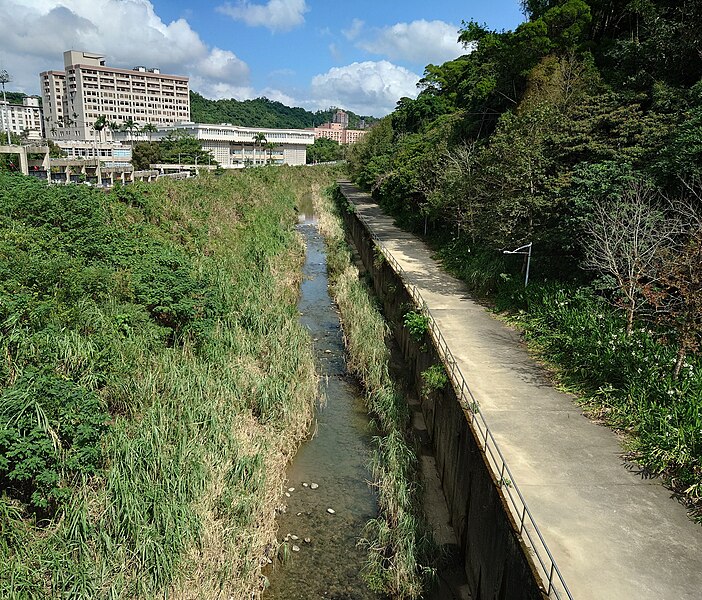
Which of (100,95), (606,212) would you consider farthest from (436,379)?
(100,95)

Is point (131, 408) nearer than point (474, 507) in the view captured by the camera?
No

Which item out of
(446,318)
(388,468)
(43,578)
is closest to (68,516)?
(43,578)

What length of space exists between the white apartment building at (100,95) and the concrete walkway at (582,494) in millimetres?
144594

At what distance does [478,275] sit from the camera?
18.3m

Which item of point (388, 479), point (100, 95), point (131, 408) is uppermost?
point (100, 95)

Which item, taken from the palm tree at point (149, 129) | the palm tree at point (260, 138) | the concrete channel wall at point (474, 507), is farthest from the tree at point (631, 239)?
the palm tree at point (260, 138)

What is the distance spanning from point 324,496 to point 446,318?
22.3 feet

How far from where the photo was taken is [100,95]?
142375 mm

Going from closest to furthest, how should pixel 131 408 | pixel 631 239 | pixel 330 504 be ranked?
pixel 131 408 → pixel 330 504 → pixel 631 239

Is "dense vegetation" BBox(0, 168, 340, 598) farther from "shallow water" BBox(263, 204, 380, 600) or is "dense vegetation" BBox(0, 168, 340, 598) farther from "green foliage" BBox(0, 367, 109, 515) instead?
"shallow water" BBox(263, 204, 380, 600)

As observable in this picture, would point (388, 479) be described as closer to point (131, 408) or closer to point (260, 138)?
point (131, 408)

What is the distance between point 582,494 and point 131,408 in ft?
26.9

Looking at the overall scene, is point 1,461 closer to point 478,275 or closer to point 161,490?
point 161,490

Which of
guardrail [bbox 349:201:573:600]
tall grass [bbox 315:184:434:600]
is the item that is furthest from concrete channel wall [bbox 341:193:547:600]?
tall grass [bbox 315:184:434:600]
